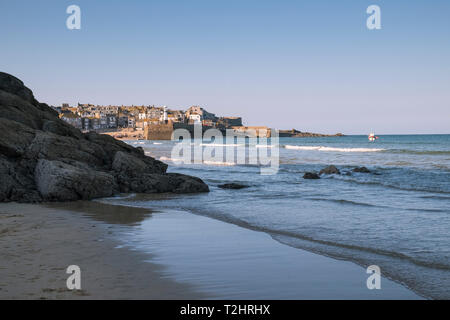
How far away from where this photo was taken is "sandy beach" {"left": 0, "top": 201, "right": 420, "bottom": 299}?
4508 mm

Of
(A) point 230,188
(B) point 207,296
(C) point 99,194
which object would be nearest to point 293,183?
(A) point 230,188

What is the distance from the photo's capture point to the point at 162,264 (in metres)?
5.57

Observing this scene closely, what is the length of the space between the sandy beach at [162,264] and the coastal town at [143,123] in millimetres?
99786

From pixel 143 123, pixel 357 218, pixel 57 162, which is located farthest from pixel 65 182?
pixel 143 123

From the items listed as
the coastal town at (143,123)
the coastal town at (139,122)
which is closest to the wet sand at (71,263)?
the coastal town at (143,123)

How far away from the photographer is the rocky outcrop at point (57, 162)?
37.4 ft

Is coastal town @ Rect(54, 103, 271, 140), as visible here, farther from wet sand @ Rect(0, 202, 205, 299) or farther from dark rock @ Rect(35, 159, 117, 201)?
wet sand @ Rect(0, 202, 205, 299)

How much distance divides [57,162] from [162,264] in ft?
24.0

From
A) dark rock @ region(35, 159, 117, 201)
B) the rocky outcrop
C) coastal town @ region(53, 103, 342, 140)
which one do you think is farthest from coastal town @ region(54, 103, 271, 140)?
dark rock @ region(35, 159, 117, 201)

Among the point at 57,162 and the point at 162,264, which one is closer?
the point at 162,264

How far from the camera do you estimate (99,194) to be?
12469 millimetres

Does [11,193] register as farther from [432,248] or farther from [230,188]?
[432,248]

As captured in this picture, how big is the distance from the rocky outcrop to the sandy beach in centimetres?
282

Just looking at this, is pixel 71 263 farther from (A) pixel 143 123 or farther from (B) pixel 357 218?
(A) pixel 143 123
